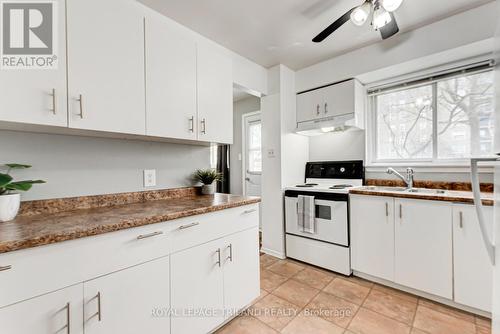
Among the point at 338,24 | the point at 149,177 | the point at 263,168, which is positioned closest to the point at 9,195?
the point at 149,177

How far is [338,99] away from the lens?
Result: 2.58m

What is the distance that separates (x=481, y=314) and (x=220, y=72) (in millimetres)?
2753

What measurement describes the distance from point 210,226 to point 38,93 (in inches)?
43.2

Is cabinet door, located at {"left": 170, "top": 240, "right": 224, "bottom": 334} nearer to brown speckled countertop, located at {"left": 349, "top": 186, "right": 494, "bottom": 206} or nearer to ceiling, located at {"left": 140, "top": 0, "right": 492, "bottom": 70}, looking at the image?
brown speckled countertop, located at {"left": 349, "top": 186, "right": 494, "bottom": 206}

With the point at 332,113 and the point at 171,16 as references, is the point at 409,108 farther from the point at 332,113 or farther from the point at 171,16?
the point at 171,16

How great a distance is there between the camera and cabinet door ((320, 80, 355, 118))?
2490 millimetres

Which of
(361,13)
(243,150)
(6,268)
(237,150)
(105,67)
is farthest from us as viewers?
(237,150)

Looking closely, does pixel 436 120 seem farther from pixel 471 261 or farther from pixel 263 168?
pixel 263 168

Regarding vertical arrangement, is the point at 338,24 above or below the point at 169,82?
above

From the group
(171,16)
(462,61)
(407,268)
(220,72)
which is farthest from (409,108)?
(171,16)

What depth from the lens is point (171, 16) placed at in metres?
1.88

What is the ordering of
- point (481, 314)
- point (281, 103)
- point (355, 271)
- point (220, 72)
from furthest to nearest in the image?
point (281, 103) → point (355, 271) → point (220, 72) → point (481, 314)

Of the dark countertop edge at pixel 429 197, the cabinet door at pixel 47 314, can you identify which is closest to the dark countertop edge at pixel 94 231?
the cabinet door at pixel 47 314

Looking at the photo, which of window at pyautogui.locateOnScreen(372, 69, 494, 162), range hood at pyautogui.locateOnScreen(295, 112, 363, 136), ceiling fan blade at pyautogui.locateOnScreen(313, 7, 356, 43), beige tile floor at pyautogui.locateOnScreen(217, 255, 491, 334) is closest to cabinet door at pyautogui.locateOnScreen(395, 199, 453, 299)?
beige tile floor at pyautogui.locateOnScreen(217, 255, 491, 334)
